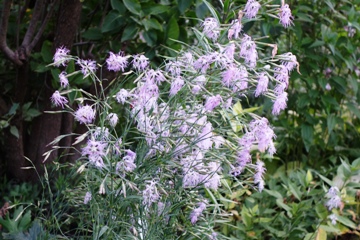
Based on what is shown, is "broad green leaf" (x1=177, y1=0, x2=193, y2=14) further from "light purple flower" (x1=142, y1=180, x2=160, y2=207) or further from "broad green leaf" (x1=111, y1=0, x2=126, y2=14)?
"light purple flower" (x1=142, y1=180, x2=160, y2=207)

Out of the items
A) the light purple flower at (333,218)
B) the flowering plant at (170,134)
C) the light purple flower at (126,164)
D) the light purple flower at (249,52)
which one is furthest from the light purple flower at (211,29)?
the light purple flower at (333,218)

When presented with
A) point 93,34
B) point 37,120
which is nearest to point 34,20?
point 93,34

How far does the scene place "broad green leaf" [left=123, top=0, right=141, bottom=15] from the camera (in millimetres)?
3219

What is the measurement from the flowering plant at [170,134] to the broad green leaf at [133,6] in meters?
0.75

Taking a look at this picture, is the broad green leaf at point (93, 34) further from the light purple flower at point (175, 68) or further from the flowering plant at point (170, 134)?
the light purple flower at point (175, 68)

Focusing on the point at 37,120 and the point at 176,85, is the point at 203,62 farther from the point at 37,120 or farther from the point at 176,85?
the point at 37,120

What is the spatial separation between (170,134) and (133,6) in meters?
1.03

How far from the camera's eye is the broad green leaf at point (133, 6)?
3.22 metres

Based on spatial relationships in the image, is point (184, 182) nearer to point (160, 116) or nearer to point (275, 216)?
point (160, 116)

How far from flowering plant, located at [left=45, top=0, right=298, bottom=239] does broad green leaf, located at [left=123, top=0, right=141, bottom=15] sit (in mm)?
748

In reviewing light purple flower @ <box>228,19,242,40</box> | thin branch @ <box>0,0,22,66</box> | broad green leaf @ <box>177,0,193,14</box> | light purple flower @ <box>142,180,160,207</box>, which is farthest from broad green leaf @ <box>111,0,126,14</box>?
light purple flower @ <box>142,180,160,207</box>

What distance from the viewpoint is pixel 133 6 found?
10.6 ft

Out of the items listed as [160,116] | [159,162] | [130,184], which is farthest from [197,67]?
[130,184]

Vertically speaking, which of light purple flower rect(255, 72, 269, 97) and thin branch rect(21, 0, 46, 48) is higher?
light purple flower rect(255, 72, 269, 97)
